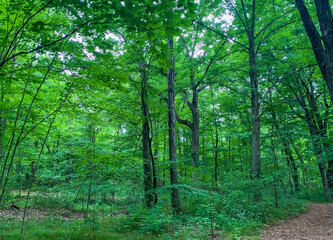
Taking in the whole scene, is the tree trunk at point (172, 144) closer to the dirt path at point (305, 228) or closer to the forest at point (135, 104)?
the forest at point (135, 104)

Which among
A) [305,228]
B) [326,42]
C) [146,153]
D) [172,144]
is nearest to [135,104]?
[172,144]

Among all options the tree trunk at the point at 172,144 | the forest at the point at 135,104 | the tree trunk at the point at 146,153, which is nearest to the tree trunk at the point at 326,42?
the forest at the point at 135,104

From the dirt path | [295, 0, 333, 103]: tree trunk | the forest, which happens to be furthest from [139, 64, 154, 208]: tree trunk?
[295, 0, 333, 103]: tree trunk

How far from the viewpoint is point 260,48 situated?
32.3 ft

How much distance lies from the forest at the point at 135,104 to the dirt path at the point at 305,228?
44 cm

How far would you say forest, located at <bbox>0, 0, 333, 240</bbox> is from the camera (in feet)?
9.69

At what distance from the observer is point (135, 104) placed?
672cm

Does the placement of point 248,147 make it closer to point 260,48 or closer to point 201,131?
point 201,131

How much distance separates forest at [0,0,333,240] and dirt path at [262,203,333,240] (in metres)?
0.44

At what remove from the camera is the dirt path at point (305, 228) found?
587 cm

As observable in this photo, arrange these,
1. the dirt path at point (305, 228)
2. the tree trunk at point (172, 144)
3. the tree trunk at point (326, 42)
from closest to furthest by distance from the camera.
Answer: the tree trunk at point (326, 42) < the dirt path at point (305, 228) < the tree trunk at point (172, 144)

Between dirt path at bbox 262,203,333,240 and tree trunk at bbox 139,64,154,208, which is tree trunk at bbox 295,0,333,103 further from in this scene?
dirt path at bbox 262,203,333,240

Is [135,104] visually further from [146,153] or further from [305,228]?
[305,228]

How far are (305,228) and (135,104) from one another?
683 cm
